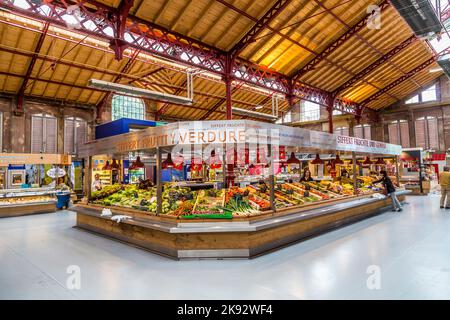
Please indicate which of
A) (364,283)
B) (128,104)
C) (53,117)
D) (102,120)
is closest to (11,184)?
(53,117)

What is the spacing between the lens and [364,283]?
356cm

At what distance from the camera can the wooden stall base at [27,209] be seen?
10.3 metres

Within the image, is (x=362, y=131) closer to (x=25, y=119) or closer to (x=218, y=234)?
(x=218, y=234)

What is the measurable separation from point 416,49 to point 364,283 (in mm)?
18346

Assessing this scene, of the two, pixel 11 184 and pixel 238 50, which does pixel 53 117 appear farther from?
pixel 238 50

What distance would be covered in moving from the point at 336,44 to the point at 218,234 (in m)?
13.2

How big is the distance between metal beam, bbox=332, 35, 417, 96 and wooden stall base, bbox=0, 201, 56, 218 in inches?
709

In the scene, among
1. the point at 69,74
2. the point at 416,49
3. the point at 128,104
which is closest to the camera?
the point at 69,74

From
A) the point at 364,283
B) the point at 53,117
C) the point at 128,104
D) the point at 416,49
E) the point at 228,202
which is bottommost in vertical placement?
the point at 364,283

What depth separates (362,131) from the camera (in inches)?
931

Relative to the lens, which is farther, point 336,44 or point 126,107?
point 126,107

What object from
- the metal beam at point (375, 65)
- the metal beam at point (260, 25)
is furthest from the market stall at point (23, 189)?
the metal beam at point (375, 65)

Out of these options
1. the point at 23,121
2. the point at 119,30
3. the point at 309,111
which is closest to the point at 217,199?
the point at 119,30

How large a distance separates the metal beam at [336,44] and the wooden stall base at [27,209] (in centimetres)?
1409
